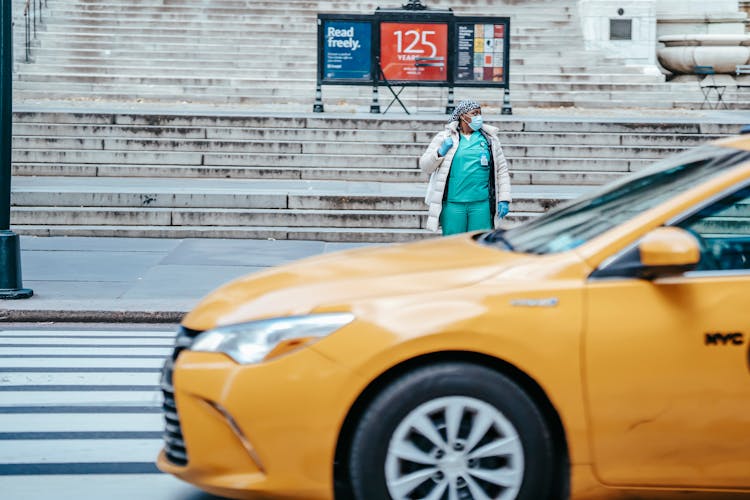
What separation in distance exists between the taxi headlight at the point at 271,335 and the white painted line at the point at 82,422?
208 cm

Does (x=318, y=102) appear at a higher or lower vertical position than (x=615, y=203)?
higher

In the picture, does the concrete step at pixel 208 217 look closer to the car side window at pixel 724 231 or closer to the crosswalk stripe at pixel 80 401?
the crosswalk stripe at pixel 80 401

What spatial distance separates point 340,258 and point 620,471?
1.50 metres

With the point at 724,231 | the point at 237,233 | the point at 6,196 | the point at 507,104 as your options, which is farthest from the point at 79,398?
the point at 507,104

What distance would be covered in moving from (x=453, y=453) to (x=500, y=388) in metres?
0.28

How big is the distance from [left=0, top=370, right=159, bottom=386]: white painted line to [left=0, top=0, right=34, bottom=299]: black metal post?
9.59 feet

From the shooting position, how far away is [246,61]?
25.4 m

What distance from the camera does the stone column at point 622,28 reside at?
2778 centimetres

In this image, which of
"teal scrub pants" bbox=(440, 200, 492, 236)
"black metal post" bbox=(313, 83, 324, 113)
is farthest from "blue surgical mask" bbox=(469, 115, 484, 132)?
"black metal post" bbox=(313, 83, 324, 113)

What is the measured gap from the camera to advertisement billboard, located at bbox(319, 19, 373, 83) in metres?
21.4

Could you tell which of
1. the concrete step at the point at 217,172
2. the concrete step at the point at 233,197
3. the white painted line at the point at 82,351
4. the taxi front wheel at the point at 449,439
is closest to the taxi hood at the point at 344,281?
the taxi front wheel at the point at 449,439

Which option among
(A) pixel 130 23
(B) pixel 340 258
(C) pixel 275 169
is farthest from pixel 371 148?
(B) pixel 340 258

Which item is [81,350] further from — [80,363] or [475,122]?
[475,122]

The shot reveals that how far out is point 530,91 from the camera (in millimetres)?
24797
